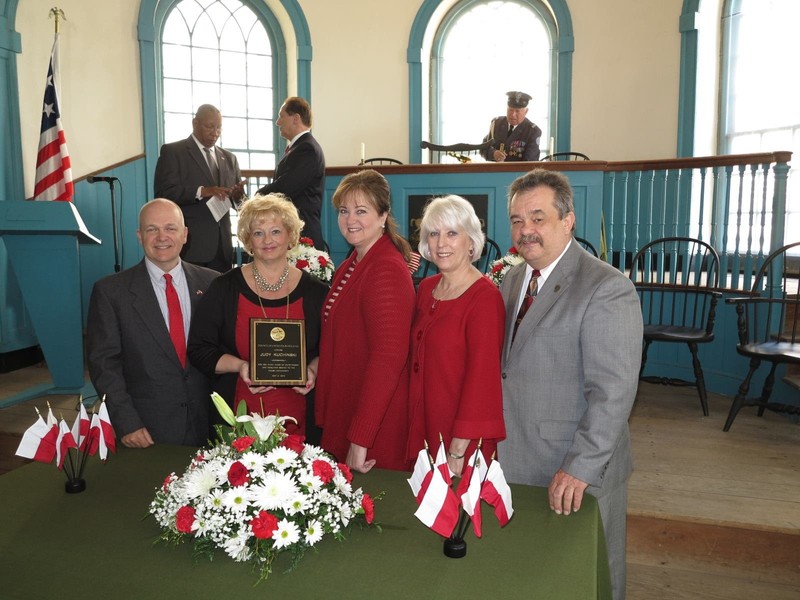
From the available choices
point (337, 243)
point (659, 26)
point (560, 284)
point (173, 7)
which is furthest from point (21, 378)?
point (659, 26)

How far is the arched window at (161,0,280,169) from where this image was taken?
745cm

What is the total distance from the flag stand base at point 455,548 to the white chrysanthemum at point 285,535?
0.96ft

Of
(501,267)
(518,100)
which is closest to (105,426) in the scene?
(501,267)

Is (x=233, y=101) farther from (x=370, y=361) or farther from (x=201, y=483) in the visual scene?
(x=201, y=483)

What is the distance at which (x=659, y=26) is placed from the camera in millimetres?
7285

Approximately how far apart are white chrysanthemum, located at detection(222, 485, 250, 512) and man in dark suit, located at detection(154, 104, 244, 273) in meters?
3.76

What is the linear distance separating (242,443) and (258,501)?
13 centimetres

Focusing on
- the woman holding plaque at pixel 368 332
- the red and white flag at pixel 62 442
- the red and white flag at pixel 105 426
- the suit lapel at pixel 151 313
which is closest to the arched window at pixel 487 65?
the woman holding plaque at pixel 368 332

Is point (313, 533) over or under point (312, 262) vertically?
under

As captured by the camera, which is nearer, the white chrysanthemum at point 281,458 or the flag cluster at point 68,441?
the white chrysanthemum at point 281,458

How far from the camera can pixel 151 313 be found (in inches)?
94.3

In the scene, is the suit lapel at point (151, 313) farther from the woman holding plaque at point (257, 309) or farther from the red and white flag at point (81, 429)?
the red and white flag at point (81, 429)

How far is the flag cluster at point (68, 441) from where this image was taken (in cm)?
168

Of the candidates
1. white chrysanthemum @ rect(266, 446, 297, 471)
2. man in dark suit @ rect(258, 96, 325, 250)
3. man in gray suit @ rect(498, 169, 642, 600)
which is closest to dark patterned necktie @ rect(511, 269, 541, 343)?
man in gray suit @ rect(498, 169, 642, 600)
